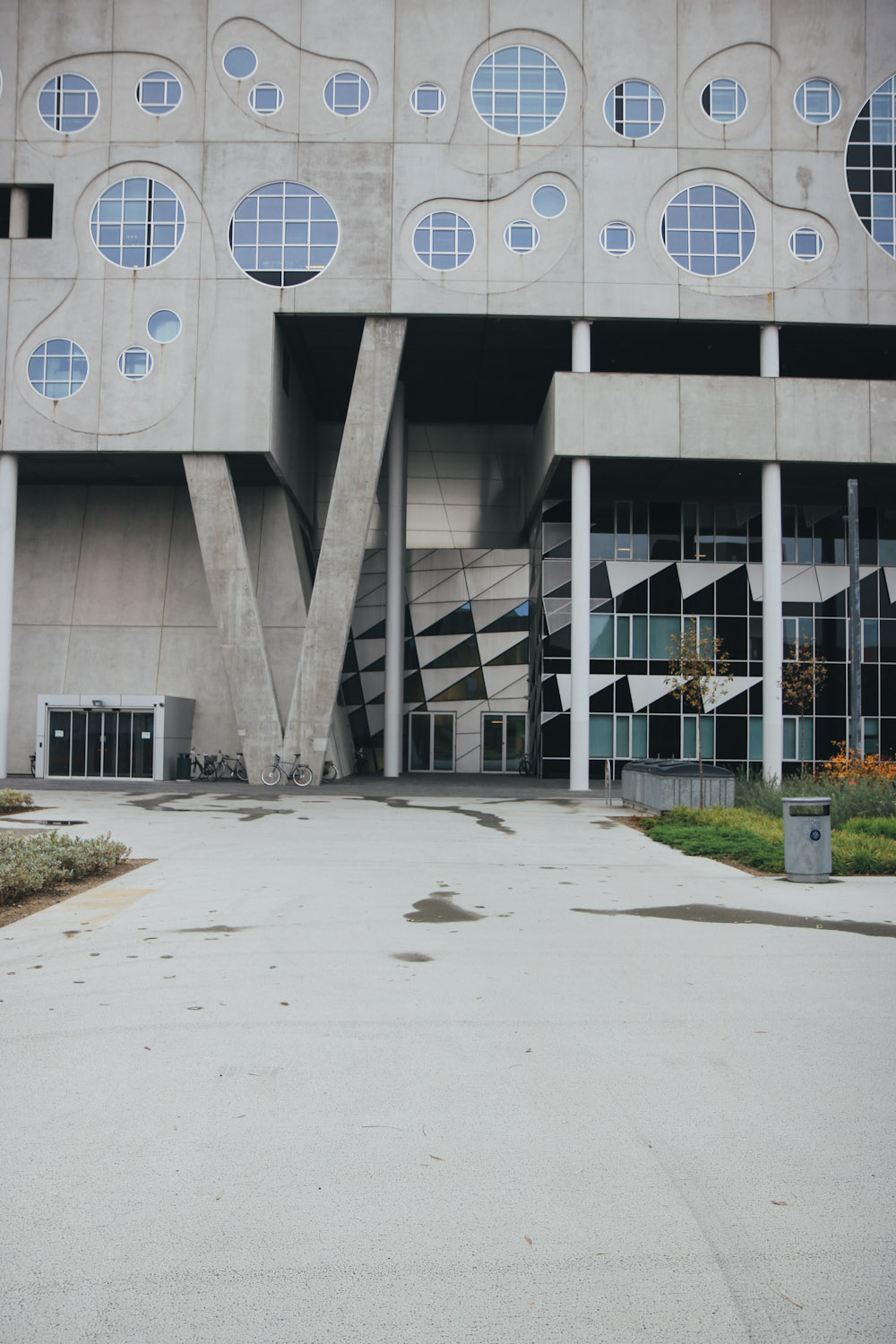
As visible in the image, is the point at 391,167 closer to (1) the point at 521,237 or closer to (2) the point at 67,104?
(1) the point at 521,237

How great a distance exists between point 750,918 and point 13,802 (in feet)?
51.2

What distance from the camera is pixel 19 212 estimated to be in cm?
3198

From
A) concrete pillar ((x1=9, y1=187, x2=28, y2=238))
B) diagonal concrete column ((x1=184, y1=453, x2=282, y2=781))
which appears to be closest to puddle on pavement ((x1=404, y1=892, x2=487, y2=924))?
diagonal concrete column ((x1=184, y1=453, x2=282, y2=781))

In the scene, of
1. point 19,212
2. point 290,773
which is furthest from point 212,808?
point 19,212

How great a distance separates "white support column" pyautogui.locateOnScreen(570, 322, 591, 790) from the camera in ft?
101

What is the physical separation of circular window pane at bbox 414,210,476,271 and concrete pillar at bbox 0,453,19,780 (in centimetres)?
1418

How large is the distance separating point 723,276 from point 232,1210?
3220 cm

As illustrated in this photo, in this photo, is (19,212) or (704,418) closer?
(704,418)

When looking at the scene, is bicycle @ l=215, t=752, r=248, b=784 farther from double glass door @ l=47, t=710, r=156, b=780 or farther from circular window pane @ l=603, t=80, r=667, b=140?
circular window pane @ l=603, t=80, r=667, b=140

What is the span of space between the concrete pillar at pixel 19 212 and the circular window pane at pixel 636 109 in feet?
60.0

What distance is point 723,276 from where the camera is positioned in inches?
1232

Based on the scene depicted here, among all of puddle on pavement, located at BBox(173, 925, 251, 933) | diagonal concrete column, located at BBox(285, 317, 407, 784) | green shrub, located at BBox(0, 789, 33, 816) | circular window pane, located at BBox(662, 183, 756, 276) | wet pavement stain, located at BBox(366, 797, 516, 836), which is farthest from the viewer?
circular window pane, located at BBox(662, 183, 756, 276)

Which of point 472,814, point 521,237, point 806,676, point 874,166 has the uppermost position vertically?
point 874,166

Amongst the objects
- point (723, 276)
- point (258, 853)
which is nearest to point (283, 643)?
point (723, 276)
